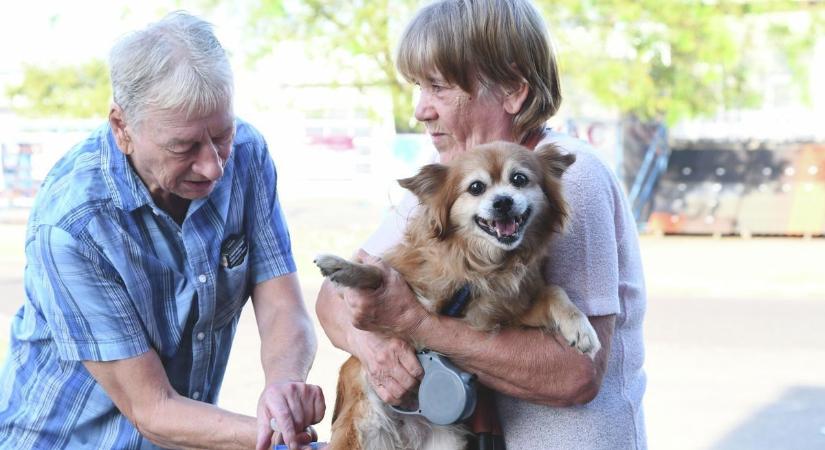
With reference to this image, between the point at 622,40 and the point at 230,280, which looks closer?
the point at 230,280

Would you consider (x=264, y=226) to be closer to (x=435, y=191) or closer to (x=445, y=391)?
(x=435, y=191)

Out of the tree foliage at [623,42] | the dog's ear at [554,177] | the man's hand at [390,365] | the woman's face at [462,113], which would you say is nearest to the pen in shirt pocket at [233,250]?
the man's hand at [390,365]

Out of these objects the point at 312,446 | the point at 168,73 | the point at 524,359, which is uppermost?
the point at 168,73

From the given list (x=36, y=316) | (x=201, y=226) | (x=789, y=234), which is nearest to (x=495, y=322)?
(x=201, y=226)

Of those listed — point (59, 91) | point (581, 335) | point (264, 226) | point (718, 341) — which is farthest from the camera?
point (59, 91)

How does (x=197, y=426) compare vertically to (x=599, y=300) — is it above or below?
below

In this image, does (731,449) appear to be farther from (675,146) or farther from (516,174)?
(675,146)

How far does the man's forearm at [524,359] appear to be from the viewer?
2.23m

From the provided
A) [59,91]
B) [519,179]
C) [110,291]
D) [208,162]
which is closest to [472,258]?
[519,179]

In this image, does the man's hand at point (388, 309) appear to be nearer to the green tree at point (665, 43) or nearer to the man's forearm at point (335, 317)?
the man's forearm at point (335, 317)

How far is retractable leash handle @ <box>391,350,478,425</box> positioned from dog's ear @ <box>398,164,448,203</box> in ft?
1.61

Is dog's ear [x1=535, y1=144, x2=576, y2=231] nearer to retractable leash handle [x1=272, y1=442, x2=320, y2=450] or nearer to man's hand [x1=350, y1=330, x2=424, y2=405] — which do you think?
man's hand [x1=350, y1=330, x2=424, y2=405]

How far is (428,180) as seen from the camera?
2.61 metres

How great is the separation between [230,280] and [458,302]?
0.70 m
